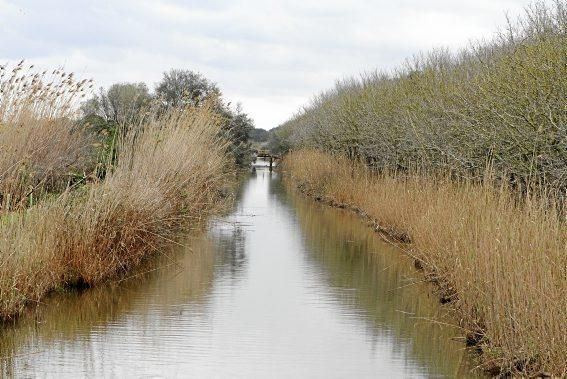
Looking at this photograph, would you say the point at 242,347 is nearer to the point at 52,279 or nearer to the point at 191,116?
the point at 52,279

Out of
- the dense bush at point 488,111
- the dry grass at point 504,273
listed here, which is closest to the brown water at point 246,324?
the dry grass at point 504,273

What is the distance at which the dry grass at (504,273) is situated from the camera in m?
6.58

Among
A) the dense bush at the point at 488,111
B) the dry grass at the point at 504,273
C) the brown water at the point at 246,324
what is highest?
the dense bush at the point at 488,111

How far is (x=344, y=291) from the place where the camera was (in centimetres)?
1127

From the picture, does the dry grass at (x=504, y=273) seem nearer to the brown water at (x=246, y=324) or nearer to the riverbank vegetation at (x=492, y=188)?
the riverbank vegetation at (x=492, y=188)

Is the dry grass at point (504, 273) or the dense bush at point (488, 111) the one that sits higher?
the dense bush at point (488, 111)

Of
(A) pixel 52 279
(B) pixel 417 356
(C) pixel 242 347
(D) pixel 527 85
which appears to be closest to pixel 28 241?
(A) pixel 52 279

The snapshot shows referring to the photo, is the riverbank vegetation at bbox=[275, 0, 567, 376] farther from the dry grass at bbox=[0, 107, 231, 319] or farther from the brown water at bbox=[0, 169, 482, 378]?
the dry grass at bbox=[0, 107, 231, 319]

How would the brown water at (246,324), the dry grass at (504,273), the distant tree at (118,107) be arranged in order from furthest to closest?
the distant tree at (118,107)
the brown water at (246,324)
the dry grass at (504,273)

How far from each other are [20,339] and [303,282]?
186 inches

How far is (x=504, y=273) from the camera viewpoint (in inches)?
287

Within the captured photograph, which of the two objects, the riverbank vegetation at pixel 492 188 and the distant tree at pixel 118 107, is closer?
the riverbank vegetation at pixel 492 188

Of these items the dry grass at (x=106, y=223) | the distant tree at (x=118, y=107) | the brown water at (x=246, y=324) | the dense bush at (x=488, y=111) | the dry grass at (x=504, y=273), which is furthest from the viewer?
the distant tree at (x=118, y=107)

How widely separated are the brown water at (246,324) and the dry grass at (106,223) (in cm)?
30
